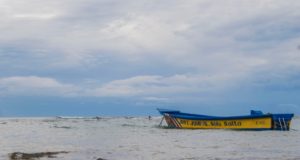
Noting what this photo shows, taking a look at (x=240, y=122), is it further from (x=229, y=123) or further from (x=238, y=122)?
(x=229, y=123)

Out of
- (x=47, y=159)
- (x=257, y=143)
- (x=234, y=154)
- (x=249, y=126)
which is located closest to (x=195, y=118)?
(x=249, y=126)

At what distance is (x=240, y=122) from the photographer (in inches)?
1815

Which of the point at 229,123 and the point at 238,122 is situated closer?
the point at 238,122

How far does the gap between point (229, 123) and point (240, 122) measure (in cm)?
126

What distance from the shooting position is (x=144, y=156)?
83.0ft

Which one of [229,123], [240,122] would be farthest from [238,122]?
[229,123]

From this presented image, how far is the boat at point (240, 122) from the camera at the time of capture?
4453 cm

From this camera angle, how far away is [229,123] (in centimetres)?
4694

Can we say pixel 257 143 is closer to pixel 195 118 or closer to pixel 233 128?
pixel 233 128

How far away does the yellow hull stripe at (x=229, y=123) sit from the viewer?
44.6 meters

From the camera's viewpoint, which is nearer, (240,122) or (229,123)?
(240,122)

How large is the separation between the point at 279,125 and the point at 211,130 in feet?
21.9

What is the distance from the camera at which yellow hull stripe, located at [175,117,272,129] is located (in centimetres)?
4456

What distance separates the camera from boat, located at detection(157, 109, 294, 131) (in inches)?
1753
